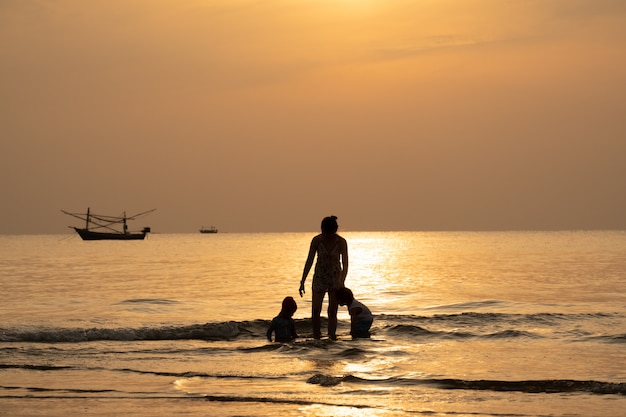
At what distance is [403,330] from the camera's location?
18969 millimetres

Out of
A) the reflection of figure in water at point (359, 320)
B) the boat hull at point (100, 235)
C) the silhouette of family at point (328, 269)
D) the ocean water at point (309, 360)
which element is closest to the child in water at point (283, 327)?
the silhouette of family at point (328, 269)

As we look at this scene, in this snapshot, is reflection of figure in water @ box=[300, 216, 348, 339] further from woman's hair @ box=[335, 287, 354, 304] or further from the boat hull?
the boat hull

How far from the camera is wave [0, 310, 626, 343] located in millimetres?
18094

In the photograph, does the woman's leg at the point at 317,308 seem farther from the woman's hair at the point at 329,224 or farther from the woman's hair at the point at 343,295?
the woman's hair at the point at 329,224

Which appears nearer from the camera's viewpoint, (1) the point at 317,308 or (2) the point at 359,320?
(1) the point at 317,308

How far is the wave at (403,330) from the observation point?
18.1 m

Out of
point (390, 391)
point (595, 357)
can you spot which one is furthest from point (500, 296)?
point (390, 391)

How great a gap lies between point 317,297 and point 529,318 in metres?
7.65

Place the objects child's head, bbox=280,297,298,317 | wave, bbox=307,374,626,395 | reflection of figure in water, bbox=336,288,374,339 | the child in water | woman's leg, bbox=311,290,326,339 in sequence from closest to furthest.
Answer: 1. wave, bbox=307,374,626,395
2. woman's leg, bbox=311,290,326,339
3. child's head, bbox=280,297,298,317
4. the child in water
5. reflection of figure in water, bbox=336,288,374,339

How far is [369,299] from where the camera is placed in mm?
29562

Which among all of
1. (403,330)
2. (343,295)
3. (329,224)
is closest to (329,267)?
(343,295)

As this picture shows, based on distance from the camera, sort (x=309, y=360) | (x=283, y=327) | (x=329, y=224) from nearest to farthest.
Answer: (x=309, y=360) < (x=329, y=224) < (x=283, y=327)

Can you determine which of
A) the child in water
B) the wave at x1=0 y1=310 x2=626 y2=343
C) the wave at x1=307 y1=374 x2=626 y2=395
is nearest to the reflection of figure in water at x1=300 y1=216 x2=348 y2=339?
Result: the child in water

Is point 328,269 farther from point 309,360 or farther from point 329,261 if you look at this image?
point 309,360
